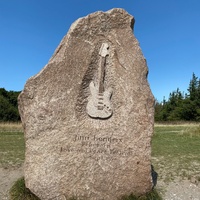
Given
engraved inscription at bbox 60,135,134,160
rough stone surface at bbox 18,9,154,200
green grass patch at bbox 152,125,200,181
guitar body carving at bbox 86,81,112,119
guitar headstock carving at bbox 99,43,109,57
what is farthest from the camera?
green grass patch at bbox 152,125,200,181

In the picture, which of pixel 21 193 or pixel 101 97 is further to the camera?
pixel 101 97

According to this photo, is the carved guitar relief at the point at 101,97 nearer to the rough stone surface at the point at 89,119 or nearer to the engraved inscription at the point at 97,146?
the rough stone surface at the point at 89,119

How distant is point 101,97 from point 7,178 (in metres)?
3.47

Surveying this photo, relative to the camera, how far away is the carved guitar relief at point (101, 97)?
6.53 metres

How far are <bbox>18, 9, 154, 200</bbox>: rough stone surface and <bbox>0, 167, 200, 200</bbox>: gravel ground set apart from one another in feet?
3.28

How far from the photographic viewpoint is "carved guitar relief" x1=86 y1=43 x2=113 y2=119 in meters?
6.53

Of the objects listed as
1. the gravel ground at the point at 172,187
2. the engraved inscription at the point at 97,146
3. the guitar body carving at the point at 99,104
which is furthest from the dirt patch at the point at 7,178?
the guitar body carving at the point at 99,104

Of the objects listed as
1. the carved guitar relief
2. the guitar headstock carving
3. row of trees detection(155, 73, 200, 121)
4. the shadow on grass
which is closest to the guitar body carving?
the carved guitar relief

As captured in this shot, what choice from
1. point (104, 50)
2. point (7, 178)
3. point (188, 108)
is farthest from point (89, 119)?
point (188, 108)

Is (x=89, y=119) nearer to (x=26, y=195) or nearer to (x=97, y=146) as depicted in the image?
(x=97, y=146)

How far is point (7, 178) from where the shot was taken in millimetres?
8039

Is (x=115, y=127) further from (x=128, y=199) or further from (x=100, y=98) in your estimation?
(x=128, y=199)

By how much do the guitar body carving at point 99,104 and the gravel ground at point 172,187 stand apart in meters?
2.43

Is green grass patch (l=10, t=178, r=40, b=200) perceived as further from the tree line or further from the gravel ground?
the tree line
